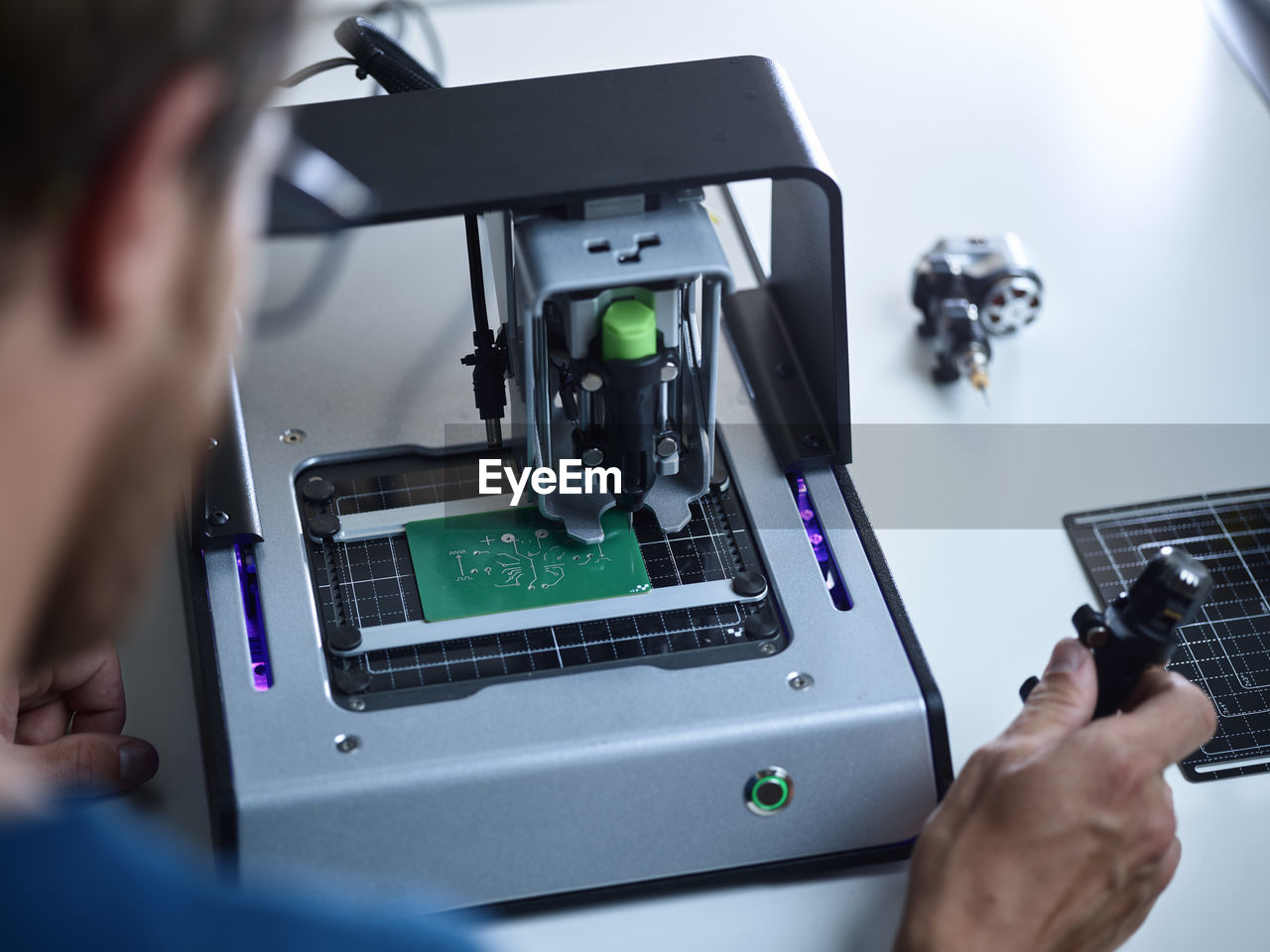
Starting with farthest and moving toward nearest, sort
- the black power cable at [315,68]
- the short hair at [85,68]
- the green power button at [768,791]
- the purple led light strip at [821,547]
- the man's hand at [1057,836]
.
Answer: the black power cable at [315,68], the purple led light strip at [821,547], the green power button at [768,791], the man's hand at [1057,836], the short hair at [85,68]

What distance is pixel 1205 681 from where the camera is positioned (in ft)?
3.95

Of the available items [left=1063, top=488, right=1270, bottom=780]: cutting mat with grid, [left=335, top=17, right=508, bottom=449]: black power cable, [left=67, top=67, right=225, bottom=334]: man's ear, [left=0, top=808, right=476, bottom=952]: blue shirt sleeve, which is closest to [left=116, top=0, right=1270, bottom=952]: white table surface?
[left=1063, top=488, right=1270, bottom=780]: cutting mat with grid

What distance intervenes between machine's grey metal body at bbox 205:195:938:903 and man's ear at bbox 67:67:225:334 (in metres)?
0.56

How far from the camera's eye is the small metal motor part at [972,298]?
1467 millimetres

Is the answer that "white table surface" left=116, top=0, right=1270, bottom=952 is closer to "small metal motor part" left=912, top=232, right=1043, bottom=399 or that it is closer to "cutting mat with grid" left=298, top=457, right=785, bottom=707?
"small metal motor part" left=912, top=232, right=1043, bottom=399

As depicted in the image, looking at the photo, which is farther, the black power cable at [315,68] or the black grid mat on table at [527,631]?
the black power cable at [315,68]

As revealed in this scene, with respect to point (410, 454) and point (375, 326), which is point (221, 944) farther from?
point (375, 326)

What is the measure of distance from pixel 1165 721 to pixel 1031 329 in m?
0.65

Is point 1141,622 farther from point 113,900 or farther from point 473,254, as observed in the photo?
point 113,900

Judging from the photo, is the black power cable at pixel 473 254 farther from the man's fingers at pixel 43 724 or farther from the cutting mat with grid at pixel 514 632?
the man's fingers at pixel 43 724

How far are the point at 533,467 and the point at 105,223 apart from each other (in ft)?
2.19

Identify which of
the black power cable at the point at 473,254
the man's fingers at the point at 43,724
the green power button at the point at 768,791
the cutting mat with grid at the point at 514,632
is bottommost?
the green power button at the point at 768,791

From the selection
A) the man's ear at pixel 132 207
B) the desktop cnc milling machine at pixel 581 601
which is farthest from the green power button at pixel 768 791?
the man's ear at pixel 132 207

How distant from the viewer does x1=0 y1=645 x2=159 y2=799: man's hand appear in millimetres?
1093
